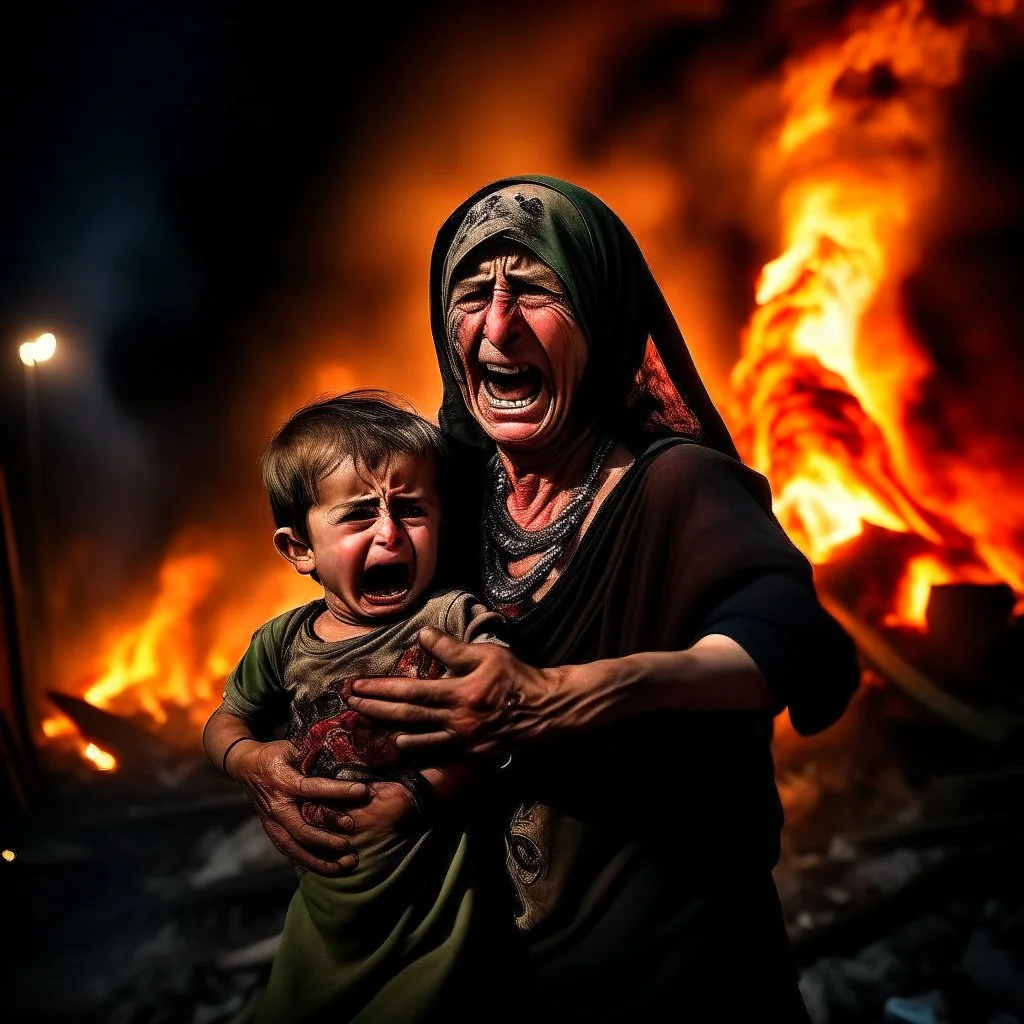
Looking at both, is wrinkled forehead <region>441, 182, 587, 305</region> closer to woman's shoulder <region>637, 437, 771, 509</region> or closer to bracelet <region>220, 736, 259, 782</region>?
woman's shoulder <region>637, 437, 771, 509</region>

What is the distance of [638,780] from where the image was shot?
1809 millimetres

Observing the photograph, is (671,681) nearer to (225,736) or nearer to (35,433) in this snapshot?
(225,736)

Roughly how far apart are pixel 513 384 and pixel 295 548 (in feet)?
1.50

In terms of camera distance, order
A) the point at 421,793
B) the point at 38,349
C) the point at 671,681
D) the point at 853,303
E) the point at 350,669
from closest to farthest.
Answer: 1. the point at 671,681
2. the point at 421,793
3. the point at 350,669
4. the point at 38,349
5. the point at 853,303

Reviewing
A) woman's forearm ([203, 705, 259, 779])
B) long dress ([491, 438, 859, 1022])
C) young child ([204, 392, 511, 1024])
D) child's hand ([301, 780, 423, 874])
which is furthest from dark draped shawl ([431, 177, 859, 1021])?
woman's forearm ([203, 705, 259, 779])

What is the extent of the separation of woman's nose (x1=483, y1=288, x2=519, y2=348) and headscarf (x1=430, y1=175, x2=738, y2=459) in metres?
0.09

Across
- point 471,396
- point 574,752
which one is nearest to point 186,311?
point 471,396

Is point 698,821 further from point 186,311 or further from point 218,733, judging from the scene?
point 186,311

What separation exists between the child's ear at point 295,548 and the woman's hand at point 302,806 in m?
0.29

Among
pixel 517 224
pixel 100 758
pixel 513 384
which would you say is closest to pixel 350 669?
pixel 513 384

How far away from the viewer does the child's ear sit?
1883 millimetres

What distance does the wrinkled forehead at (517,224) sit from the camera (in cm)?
185

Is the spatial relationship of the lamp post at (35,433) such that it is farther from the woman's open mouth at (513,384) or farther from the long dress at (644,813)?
the long dress at (644,813)

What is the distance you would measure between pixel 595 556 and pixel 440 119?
4397 millimetres
